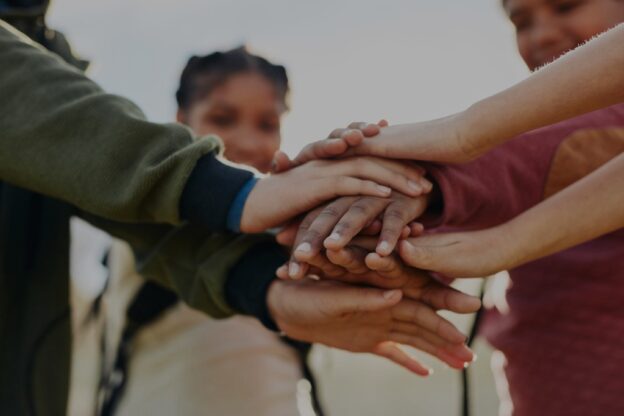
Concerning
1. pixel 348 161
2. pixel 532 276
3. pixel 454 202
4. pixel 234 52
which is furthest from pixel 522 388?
pixel 234 52

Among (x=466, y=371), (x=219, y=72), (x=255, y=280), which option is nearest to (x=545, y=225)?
(x=466, y=371)

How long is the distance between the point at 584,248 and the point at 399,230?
0.99ft

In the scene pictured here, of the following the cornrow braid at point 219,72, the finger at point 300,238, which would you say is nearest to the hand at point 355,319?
the finger at point 300,238

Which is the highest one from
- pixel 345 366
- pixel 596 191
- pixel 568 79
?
pixel 568 79

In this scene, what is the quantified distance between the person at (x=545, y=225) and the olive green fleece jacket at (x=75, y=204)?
0.19m

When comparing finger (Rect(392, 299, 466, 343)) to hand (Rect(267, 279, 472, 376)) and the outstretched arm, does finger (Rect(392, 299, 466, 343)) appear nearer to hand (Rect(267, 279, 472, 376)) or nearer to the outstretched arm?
hand (Rect(267, 279, 472, 376))

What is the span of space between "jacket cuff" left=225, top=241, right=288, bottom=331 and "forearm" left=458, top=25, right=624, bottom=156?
1.39 ft

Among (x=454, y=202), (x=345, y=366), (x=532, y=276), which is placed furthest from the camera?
(x=345, y=366)

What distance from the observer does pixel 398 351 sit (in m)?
1.31

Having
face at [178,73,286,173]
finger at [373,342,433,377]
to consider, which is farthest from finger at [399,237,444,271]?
face at [178,73,286,173]

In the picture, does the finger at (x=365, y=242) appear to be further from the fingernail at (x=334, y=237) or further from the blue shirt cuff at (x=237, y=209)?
the blue shirt cuff at (x=237, y=209)

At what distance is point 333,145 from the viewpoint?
1207 mm

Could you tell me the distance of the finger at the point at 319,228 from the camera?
1.05 m

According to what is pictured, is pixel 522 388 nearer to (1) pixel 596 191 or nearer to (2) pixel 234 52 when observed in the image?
(1) pixel 596 191
